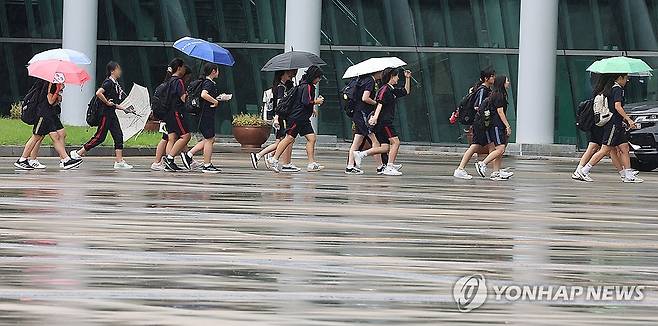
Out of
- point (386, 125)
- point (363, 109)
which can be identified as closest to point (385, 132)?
point (386, 125)

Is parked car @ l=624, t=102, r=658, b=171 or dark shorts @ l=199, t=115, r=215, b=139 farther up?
dark shorts @ l=199, t=115, r=215, b=139

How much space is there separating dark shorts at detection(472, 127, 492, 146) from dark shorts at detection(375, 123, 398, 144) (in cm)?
140

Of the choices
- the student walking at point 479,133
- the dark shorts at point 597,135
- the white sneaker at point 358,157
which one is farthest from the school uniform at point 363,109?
the dark shorts at point 597,135

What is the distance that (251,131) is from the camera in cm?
4000

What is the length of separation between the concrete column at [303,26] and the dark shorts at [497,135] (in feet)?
63.3

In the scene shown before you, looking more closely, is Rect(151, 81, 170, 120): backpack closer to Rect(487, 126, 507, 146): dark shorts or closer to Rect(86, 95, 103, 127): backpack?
Rect(86, 95, 103, 127): backpack

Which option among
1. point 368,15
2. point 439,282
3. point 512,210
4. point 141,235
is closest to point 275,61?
point 512,210

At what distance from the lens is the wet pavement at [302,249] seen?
967 cm

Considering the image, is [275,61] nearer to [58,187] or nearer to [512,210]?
[58,187]

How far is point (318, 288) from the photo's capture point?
10781mm

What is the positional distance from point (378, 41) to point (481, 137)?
2245 cm

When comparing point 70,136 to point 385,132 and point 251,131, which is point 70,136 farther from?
point 385,132

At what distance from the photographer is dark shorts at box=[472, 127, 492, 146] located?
26.0 m

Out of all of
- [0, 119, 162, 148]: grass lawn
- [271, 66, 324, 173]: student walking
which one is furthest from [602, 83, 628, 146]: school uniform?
[0, 119, 162, 148]: grass lawn
